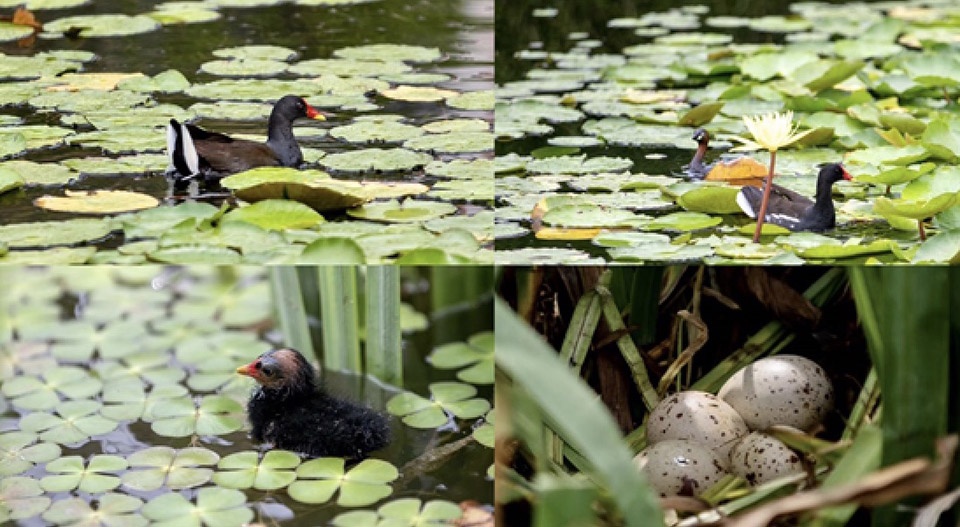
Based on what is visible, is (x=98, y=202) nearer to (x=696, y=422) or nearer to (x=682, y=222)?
(x=682, y=222)

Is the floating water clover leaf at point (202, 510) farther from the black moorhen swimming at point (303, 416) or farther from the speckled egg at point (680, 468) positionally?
the speckled egg at point (680, 468)

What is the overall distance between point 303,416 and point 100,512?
1.67 ft

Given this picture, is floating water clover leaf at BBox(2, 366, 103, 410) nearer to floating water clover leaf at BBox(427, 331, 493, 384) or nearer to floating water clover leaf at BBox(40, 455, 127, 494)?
floating water clover leaf at BBox(40, 455, 127, 494)

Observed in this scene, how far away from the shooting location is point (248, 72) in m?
4.46

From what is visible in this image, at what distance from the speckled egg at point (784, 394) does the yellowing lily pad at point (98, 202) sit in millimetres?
1502

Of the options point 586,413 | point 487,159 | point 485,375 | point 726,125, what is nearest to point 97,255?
point 485,375

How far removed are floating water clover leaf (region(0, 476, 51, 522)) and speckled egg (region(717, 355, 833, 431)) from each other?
4.25 feet

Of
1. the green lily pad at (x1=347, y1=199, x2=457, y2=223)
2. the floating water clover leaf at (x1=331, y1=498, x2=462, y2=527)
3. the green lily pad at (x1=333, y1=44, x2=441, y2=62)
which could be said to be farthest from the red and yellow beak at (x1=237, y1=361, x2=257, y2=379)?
the green lily pad at (x1=333, y1=44, x2=441, y2=62)

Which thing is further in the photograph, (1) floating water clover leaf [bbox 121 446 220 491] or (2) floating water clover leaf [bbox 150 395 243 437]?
(2) floating water clover leaf [bbox 150 395 243 437]

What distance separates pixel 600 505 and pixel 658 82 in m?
3.23

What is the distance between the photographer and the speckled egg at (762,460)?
85.0 inches

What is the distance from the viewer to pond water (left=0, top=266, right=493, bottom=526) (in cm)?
248

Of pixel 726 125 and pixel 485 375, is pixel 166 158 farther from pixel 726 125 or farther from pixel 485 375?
pixel 726 125

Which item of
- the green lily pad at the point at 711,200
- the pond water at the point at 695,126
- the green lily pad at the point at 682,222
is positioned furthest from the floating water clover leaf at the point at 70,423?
the green lily pad at the point at 711,200
